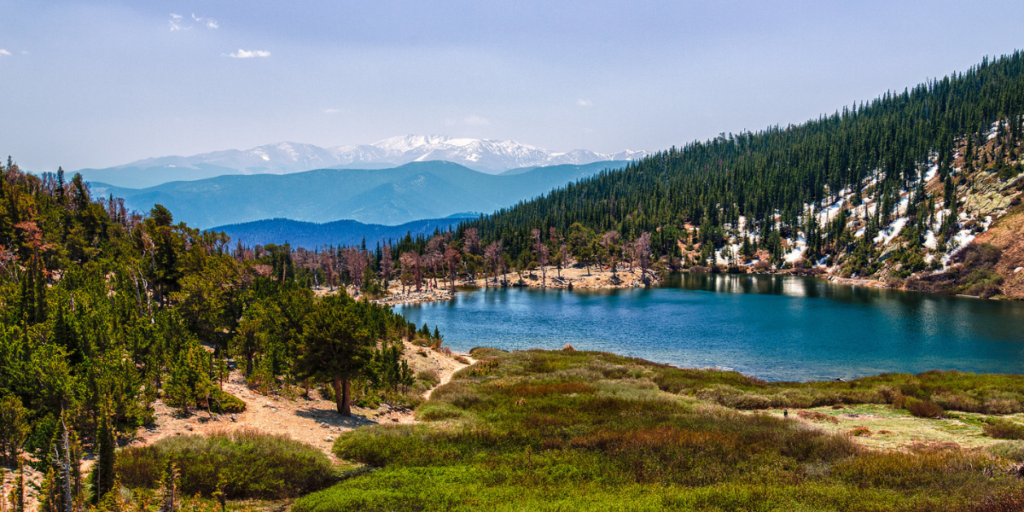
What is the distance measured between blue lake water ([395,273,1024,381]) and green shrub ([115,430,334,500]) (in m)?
47.0

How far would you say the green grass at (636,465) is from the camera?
13.6 m

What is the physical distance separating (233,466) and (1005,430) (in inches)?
1277

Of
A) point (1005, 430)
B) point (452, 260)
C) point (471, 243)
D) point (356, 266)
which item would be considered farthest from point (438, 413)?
point (471, 243)

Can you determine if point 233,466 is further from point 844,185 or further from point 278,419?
point 844,185

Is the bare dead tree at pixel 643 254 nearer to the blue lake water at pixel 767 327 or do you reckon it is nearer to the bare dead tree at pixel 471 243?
the blue lake water at pixel 767 327

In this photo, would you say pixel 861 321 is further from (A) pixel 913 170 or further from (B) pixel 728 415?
(A) pixel 913 170

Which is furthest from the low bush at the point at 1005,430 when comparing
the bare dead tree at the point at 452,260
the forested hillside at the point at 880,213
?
the bare dead tree at the point at 452,260

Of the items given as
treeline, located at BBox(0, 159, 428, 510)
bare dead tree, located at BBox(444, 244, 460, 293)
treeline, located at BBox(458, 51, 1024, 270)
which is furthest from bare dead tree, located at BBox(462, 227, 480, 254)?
treeline, located at BBox(0, 159, 428, 510)

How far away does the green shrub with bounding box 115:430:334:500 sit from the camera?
45.2ft

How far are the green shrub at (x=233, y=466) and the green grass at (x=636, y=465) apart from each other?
1.55 metres

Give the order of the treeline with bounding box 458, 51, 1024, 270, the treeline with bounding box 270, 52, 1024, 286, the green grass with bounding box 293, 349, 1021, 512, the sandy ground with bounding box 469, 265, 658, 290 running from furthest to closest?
the treeline with bounding box 458, 51, 1024, 270 < the sandy ground with bounding box 469, 265, 658, 290 < the treeline with bounding box 270, 52, 1024, 286 < the green grass with bounding box 293, 349, 1021, 512

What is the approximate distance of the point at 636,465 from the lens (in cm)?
1748

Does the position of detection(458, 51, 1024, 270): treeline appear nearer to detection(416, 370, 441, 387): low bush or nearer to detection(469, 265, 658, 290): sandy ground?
detection(469, 265, 658, 290): sandy ground

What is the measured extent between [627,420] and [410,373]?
17.8 metres
